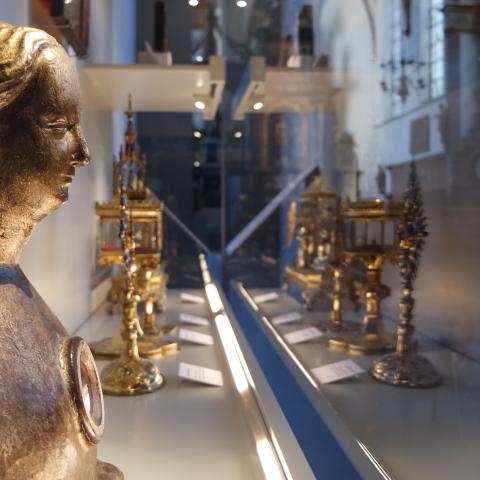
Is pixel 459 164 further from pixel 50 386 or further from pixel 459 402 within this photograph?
pixel 50 386

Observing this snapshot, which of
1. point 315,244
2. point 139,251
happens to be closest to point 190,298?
point 315,244

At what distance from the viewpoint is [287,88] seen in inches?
173

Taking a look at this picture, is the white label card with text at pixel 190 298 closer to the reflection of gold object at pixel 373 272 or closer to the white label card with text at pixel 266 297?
the white label card with text at pixel 266 297

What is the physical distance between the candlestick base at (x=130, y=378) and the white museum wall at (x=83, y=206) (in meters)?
0.51

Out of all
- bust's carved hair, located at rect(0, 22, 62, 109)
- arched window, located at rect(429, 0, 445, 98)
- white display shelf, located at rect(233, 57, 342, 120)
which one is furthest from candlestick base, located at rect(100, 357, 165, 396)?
white display shelf, located at rect(233, 57, 342, 120)

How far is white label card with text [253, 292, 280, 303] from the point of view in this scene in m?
5.04

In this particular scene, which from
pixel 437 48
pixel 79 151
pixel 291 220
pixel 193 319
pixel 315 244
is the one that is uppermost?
pixel 437 48

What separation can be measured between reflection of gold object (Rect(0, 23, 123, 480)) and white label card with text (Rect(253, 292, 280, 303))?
3967mm

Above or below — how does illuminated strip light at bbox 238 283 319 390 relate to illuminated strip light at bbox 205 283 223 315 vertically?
below

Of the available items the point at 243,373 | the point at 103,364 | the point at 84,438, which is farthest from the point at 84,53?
the point at 84,438

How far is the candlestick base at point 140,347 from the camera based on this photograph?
307cm

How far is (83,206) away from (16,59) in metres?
2.92

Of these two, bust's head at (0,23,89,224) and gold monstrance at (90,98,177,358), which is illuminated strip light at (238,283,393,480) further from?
bust's head at (0,23,89,224)

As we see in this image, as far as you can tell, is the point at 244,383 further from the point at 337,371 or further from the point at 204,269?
the point at 204,269
